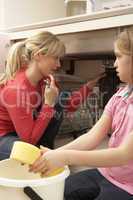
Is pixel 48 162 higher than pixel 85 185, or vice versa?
pixel 48 162

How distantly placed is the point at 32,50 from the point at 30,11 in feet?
2.99

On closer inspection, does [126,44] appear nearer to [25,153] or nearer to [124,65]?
[124,65]

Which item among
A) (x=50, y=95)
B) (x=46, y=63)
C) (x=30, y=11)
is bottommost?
(x=50, y=95)

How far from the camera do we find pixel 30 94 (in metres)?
1.34

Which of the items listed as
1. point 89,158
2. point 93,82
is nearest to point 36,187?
point 89,158

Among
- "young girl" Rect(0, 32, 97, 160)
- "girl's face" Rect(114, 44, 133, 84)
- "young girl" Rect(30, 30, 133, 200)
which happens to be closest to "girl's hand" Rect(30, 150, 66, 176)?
"young girl" Rect(30, 30, 133, 200)

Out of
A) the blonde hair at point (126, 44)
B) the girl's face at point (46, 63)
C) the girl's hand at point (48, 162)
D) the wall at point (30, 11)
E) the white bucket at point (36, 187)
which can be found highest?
the wall at point (30, 11)

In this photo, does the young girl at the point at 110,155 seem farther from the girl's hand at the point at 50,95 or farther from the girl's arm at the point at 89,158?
the girl's hand at the point at 50,95

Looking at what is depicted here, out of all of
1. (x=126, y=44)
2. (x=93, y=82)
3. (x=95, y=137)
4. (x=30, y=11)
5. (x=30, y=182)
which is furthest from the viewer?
(x=30, y=11)

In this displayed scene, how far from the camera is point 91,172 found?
107cm

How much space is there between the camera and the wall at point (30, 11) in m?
2.10

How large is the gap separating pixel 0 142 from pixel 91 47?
50cm

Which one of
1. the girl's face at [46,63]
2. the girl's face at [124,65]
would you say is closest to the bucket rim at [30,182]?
the girl's face at [124,65]

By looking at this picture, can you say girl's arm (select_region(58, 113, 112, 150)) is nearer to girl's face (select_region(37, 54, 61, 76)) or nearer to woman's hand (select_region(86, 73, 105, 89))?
girl's face (select_region(37, 54, 61, 76))
